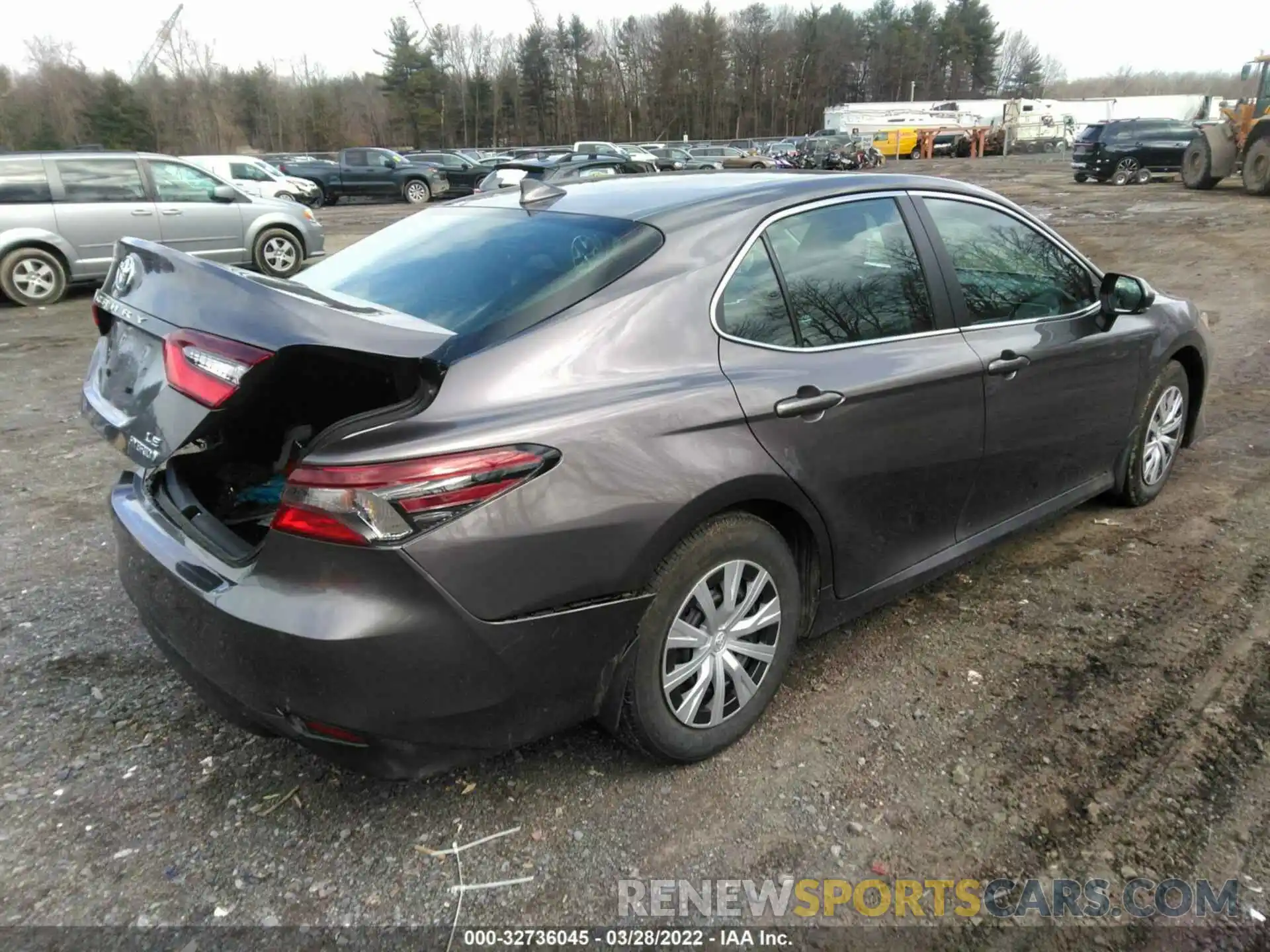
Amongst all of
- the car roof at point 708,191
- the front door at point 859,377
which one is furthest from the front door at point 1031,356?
the car roof at point 708,191

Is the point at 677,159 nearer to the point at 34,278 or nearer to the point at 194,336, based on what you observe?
the point at 34,278

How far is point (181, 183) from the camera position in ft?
37.2

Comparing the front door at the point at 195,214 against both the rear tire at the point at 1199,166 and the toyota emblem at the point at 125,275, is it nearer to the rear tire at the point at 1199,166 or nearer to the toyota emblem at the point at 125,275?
the toyota emblem at the point at 125,275

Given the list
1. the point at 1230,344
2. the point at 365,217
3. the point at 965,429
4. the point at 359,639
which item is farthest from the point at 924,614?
the point at 365,217

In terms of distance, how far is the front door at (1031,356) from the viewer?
334 cm

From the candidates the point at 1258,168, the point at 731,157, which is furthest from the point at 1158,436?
the point at 731,157

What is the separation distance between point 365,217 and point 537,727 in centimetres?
2384

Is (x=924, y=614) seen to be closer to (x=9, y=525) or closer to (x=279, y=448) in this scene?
(x=279, y=448)

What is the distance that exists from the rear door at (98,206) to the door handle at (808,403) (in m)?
10.4

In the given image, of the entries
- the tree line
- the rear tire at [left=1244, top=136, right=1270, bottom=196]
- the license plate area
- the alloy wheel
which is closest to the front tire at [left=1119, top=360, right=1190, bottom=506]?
the license plate area

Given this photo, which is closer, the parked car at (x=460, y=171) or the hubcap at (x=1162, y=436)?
the hubcap at (x=1162, y=436)

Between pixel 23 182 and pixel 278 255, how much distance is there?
288 cm

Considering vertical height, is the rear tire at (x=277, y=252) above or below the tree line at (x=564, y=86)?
below

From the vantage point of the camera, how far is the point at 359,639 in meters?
2.03
